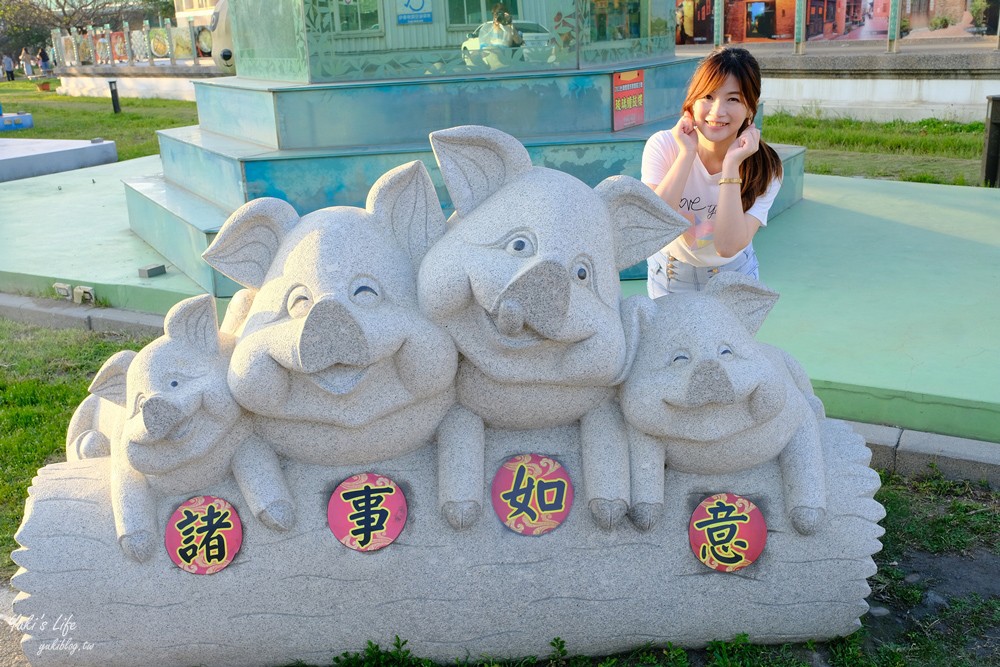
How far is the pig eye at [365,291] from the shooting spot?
2221 mm

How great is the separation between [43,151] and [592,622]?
10.2 metres

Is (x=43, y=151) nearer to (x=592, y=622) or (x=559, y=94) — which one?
(x=559, y=94)

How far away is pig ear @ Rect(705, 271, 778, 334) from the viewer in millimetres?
2502

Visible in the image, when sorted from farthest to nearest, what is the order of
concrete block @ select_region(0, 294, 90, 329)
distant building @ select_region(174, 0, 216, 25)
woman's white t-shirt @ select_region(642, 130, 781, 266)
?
distant building @ select_region(174, 0, 216, 25) → concrete block @ select_region(0, 294, 90, 329) → woman's white t-shirt @ select_region(642, 130, 781, 266)

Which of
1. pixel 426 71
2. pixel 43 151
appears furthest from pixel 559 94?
pixel 43 151

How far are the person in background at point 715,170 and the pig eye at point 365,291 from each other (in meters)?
1.04

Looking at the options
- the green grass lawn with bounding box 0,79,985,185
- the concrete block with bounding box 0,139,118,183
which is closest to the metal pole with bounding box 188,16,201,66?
the green grass lawn with bounding box 0,79,985,185

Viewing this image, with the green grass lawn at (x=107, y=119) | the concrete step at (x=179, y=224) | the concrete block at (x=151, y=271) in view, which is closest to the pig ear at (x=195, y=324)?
the concrete step at (x=179, y=224)

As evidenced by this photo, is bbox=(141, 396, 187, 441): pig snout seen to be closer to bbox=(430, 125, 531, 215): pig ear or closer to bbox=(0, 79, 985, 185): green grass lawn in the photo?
bbox=(430, 125, 531, 215): pig ear

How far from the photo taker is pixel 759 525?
237 cm

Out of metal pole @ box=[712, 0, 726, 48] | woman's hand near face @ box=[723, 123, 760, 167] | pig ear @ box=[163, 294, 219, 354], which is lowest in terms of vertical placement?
pig ear @ box=[163, 294, 219, 354]

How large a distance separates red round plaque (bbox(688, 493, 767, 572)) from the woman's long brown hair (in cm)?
100

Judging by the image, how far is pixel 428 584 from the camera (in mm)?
2361

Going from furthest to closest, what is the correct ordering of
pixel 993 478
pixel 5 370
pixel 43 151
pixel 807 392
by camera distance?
pixel 43 151
pixel 5 370
pixel 993 478
pixel 807 392
